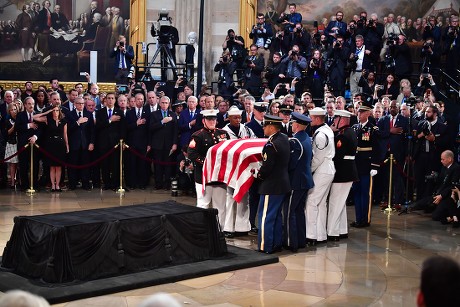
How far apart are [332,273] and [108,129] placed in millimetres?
7456

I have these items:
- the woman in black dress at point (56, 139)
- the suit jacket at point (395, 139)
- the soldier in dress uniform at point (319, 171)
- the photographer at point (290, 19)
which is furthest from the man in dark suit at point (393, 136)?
the photographer at point (290, 19)

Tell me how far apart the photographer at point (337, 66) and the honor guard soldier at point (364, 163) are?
6.70m

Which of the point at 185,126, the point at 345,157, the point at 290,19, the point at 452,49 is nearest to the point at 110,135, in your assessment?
the point at 185,126

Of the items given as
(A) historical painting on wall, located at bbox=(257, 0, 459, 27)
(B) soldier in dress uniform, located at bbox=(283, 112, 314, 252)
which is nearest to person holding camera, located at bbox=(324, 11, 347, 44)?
(A) historical painting on wall, located at bbox=(257, 0, 459, 27)

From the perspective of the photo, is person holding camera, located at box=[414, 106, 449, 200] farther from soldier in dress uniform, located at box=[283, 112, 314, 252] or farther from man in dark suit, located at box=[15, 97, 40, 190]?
man in dark suit, located at box=[15, 97, 40, 190]

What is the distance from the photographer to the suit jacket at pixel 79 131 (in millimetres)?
16141

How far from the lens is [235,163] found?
37.8ft

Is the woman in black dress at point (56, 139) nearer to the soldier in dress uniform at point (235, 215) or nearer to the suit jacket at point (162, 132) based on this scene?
the suit jacket at point (162, 132)

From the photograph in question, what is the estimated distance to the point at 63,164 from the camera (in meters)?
15.7

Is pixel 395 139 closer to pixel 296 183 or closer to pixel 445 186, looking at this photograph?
pixel 445 186

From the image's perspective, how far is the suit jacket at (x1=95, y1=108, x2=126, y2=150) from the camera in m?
16.3

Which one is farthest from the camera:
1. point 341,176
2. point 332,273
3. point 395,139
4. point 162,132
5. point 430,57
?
point 430,57

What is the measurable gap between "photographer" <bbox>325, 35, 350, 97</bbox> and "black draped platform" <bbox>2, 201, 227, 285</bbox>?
1040cm

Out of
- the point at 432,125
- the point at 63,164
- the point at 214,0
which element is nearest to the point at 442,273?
the point at 432,125
